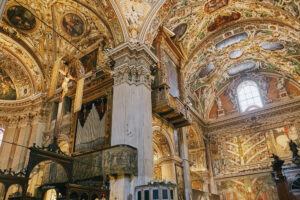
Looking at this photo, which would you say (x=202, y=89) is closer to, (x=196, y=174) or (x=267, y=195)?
(x=196, y=174)

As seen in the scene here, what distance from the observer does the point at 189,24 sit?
13.9 metres

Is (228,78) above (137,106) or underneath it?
above

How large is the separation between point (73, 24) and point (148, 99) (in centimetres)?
700

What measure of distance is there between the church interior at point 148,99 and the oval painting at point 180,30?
0.07 m

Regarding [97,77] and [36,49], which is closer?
[97,77]

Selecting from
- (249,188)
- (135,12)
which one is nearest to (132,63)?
(135,12)

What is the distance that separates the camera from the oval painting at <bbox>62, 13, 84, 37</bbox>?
12752mm

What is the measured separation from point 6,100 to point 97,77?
668cm

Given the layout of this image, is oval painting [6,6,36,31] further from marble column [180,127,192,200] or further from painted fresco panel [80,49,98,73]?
marble column [180,127,192,200]

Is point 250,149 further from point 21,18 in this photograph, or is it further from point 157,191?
Result: point 21,18

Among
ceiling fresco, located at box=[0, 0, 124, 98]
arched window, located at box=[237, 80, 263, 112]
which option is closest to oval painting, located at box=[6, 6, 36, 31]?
ceiling fresco, located at box=[0, 0, 124, 98]

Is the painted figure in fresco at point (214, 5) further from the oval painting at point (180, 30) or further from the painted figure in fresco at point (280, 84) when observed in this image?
the painted figure in fresco at point (280, 84)

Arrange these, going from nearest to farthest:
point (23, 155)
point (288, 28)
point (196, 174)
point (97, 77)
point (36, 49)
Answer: point (97, 77)
point (23, 155)
point (288, 28)
point (36, 49)
point (196, 174)

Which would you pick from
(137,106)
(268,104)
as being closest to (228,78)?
(268,104)
